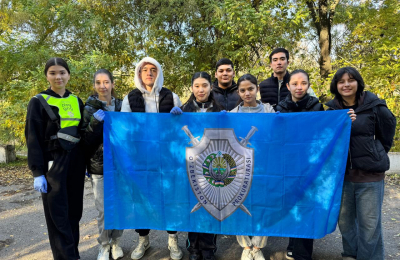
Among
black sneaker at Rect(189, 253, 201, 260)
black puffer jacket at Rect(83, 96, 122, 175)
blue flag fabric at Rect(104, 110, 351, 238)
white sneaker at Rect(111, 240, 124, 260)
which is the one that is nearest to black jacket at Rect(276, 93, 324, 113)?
blue flag fabric at Rect(104, 110, 351, 238)

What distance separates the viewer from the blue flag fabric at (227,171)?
9.13 ft

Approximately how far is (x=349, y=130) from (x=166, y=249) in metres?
2.48

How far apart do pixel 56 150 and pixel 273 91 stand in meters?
2.62

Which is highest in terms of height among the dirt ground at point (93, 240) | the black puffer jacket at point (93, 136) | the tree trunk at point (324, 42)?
the tree trunk at point (324, 42)

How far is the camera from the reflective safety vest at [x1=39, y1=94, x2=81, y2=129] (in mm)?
2738

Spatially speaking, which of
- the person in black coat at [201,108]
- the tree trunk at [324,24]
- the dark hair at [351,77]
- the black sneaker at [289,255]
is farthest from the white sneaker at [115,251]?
the tree trunk at [324,24]

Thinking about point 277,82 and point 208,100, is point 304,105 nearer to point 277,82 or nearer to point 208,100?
point 277,82

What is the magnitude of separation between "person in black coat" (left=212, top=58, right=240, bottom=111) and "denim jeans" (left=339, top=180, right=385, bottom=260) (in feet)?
5.06

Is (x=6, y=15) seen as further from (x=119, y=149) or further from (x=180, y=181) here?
(x=180, y=181)

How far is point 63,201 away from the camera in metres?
2.77

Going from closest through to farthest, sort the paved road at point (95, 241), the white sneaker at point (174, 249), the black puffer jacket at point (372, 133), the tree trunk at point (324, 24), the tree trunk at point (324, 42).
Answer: the black puffer jacket at point (372, 133) → the white sneaker at point (174, 249) → the paved road at point (95, 241) → the tree trunk at point (324, 24) → the tree trunk at point (324, 42)

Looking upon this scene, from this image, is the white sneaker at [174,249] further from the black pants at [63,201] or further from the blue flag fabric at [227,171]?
the black pants at [63,201]

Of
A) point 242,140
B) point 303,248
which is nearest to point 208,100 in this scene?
point 242,140

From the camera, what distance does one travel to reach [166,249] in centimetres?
349
